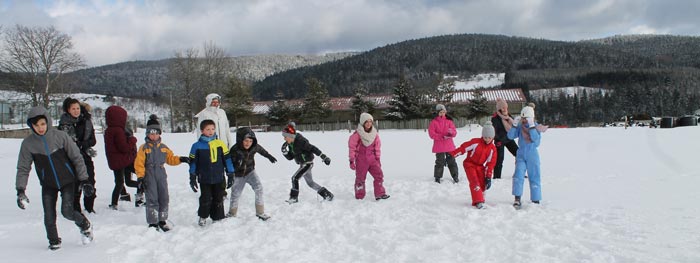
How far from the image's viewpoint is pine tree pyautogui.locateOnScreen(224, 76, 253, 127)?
160 feet

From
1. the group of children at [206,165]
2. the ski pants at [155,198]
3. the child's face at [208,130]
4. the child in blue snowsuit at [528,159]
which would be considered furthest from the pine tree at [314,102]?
the ski pants at [155,198]

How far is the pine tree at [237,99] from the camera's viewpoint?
Result: 1914 inches

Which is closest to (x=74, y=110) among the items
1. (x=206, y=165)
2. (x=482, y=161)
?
(x=206, y=165)

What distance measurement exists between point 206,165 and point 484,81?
420 ft

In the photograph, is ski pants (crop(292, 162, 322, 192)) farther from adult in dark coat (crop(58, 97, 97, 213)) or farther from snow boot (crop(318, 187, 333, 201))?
adult in dark coat (crop(58, 97, 97, 213))

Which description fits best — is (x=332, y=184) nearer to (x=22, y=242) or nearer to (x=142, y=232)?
(x=142, y=232)

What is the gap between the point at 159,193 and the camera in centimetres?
577

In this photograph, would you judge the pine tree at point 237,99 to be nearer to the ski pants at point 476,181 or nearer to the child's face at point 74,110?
the child's face at point 74,110

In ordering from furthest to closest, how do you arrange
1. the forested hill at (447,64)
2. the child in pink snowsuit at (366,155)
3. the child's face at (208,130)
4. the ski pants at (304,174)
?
the forested hill at (447,64) < the child in pink snowsuit at (366,155) < the ski pants at (304,174) < the child's face at (208,130)

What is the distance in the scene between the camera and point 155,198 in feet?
18.9

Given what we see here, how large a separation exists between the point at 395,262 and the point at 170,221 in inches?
140

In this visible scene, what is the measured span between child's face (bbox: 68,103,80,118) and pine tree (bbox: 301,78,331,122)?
46142 mm

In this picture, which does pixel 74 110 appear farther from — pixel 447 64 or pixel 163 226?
pixel 447 64

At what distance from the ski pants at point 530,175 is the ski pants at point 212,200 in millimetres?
4440
